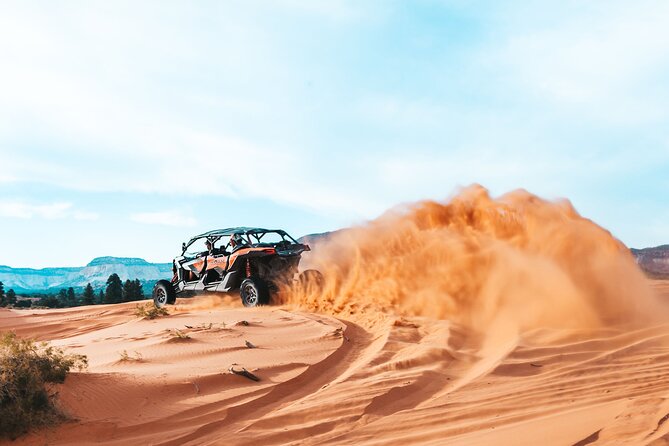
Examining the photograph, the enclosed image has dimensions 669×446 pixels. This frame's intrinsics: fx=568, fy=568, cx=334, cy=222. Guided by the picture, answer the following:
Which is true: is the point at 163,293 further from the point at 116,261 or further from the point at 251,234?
the point at 116,261

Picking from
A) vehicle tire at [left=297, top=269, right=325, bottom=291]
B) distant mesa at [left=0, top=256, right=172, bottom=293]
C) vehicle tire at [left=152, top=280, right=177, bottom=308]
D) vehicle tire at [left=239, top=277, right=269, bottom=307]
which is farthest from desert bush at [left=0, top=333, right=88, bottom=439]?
distant mesa at [left=0, top=256, right=172, bottom=293]

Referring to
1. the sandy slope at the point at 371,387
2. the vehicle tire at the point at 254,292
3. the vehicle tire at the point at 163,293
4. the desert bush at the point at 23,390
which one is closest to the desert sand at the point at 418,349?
the sandy slope at the point at 371,387

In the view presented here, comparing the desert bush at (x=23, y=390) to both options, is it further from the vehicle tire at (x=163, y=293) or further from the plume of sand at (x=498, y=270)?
the vehicle tire at (x=163, y=293)

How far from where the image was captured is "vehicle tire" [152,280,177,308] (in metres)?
15.6

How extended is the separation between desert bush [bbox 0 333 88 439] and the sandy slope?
0.44 ft

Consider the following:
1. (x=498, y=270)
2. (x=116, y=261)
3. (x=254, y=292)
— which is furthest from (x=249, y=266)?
(x=116, y=261)

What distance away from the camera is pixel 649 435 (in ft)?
13.1

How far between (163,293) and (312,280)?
16.6ft

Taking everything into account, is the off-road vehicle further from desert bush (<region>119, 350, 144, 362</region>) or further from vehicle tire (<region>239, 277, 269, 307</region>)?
desert bush (<region>119, 350, 144, 362</region>)

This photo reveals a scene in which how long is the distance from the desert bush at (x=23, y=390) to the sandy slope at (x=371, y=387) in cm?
13

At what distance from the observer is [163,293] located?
15789 mm

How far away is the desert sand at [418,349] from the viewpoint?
4.80 metres

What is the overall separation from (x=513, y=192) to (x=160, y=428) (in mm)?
8450

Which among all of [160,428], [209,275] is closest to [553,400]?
[160,428]
